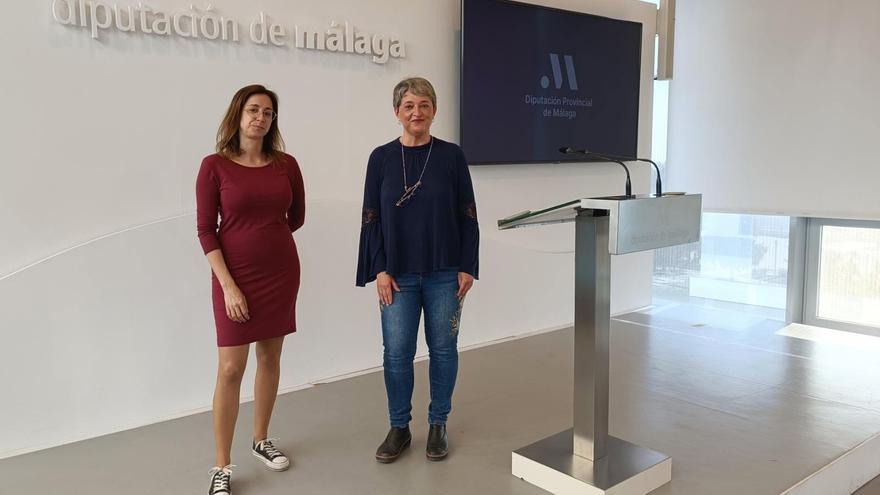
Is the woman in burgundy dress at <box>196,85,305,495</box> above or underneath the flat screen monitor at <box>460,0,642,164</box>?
underneath

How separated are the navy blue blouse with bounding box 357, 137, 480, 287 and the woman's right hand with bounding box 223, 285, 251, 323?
49cm

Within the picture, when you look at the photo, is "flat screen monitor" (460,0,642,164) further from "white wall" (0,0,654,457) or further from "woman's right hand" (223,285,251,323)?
"woman's right hand" (223,285,251,323)

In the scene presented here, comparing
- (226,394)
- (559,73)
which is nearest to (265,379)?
(226,394)

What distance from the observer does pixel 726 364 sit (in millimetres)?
4172

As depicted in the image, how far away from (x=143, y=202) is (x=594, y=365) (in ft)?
7.05

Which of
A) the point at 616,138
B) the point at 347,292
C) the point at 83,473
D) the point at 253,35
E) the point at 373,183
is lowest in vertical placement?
the point at 83,473

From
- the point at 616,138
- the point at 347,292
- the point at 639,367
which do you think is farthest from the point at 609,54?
the point at 347,292

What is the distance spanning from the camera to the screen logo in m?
4.73

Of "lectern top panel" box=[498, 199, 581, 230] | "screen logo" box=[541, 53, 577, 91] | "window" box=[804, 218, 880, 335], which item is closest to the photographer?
"lectern top panel" box=[498, 199, 581, 230]

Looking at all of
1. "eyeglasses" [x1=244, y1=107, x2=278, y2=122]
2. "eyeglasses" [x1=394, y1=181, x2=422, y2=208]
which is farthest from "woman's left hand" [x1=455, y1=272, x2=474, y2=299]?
"eyeglasses" [x1=244, y1=107, x2=278, y2=122]

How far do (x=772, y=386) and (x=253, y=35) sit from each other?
10.6 ft

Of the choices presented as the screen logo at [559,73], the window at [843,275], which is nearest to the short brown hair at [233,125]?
the screen logo at [559,73]

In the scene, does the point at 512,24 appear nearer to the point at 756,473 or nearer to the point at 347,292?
the point at 347,292

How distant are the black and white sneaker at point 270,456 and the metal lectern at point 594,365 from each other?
3.04 feet
